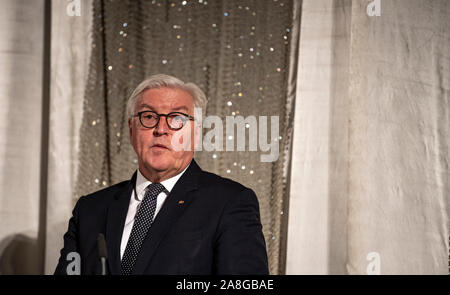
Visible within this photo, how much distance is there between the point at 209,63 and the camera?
68.2 inches

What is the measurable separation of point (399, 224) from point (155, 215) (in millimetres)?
836

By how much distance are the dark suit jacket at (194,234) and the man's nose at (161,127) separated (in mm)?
132

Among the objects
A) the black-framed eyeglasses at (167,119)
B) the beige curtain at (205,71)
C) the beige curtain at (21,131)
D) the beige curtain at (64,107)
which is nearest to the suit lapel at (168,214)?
the black-framed eyeglasses at (167,119)

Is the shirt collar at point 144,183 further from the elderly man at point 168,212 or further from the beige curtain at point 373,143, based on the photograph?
the beige curtain at point 373,143

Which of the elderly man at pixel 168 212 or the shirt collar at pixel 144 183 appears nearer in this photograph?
the elderly man at pixel 168 212

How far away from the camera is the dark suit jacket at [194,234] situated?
3.62 feet

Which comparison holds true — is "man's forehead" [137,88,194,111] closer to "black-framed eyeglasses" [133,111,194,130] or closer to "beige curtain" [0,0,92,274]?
"black-framed eyeglasses" [133,111,194,130]

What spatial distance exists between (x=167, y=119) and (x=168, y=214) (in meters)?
0.25

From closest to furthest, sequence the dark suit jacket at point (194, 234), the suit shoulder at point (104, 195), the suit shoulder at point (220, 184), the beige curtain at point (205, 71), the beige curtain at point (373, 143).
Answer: the dark suit jacket at point (194, 234), the suit shoulder at point (220, 184), the suit shoulder at point (104, 195), the beige curtain at point (373, 143), the beige curtain at point (205, 71)

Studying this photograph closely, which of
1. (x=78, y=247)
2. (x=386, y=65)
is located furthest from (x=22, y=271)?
(x=386, y=65)

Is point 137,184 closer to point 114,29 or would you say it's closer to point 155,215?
point 155,215

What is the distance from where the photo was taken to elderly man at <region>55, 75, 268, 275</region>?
1113 millimetres

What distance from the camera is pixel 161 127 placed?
123cm

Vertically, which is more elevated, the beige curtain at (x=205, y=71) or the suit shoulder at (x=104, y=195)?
the beige curtain at (x=205, y=71)
